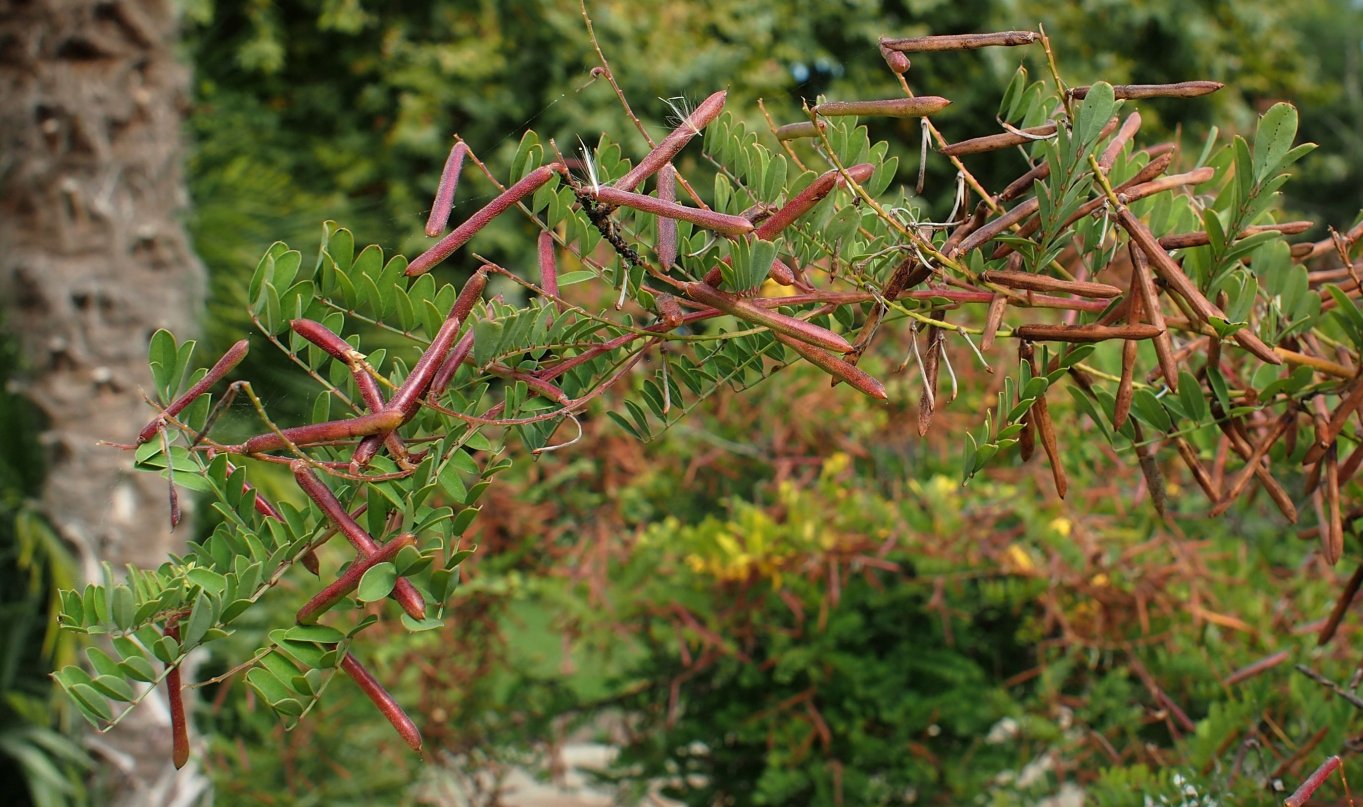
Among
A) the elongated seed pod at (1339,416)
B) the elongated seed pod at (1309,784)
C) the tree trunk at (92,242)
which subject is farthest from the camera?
the tree trunk at (92,242)

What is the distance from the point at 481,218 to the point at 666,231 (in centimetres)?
11

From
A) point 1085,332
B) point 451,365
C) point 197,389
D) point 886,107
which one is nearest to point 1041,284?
point 1085,332

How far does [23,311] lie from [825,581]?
223cm

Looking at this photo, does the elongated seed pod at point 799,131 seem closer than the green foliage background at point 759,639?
Yes

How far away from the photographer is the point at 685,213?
59cm

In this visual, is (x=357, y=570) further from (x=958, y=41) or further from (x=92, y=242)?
(x=92, y=242)

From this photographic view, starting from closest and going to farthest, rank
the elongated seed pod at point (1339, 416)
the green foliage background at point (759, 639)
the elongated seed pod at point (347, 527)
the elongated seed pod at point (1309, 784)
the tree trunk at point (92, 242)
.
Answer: the elongated seed pod at point (347, 527) < the elongated seed pod at point (1309, 784) < the elongated seed pod at point (1339, 416) < the green foliage background at point (759, 639) < the tree trunk at point (92, 242)

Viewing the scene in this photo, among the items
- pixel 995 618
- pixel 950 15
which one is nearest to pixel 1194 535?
pixel 995 618

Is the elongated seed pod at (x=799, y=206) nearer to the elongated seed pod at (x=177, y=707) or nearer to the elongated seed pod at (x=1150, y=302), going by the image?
the elongated seed pod at (x=1150, y=302)

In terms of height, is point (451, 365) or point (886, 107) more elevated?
point (886, 107)

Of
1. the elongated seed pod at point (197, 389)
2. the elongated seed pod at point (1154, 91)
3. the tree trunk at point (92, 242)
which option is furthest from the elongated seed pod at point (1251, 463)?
the tree trunk at point (92, 242)

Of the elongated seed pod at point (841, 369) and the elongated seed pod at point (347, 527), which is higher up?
the elongated seed pod at point (841, 369)

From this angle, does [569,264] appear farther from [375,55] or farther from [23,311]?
[375,55]

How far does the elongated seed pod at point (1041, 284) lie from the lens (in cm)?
69
